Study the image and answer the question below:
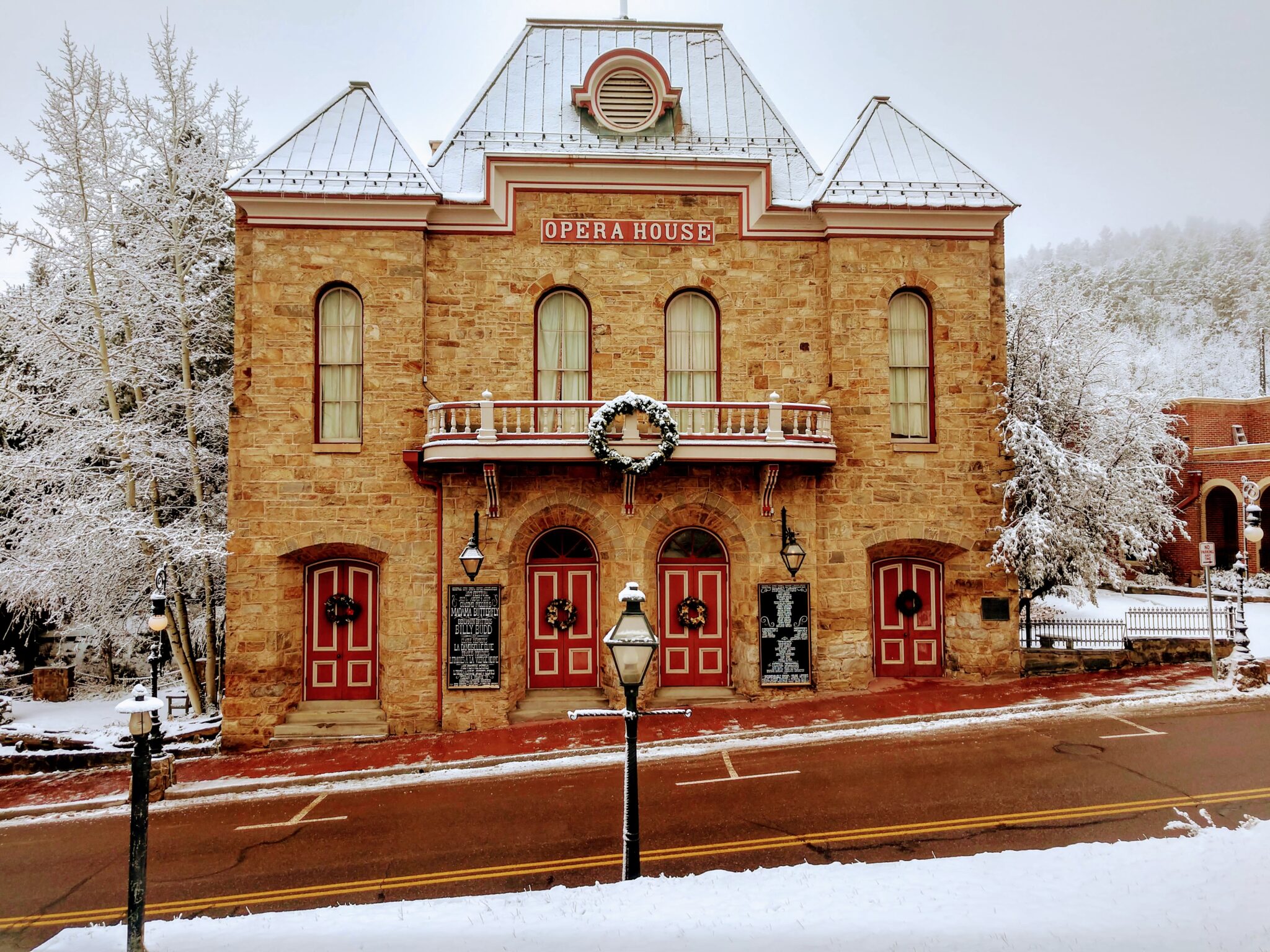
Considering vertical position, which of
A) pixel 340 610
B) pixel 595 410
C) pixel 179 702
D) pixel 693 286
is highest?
pixel 693 286

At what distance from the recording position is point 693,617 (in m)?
14.5

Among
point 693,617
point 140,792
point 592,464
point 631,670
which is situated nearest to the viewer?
point 631,670

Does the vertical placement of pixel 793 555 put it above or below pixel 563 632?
above

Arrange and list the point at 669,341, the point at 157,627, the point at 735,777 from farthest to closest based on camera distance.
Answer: the point at 669,341 < the point at 735,777 < the point at 157,627

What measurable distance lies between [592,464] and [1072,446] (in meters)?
13.2

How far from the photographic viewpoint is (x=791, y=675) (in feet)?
46.4

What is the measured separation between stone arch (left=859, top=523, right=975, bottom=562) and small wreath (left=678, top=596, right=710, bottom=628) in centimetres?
345

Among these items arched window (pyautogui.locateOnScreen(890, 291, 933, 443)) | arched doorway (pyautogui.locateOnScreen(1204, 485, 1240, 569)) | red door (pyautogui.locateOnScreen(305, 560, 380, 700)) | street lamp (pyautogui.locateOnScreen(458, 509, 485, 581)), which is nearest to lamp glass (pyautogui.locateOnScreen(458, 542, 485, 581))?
street lamp (pyautogui.locateOnScreen(458, 509, 485, 581))

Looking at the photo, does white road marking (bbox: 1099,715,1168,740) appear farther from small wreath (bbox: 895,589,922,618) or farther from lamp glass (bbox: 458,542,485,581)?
lamp glass (bbox: 458,542,485,581)

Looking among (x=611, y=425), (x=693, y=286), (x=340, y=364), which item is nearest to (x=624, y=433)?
(x=611, y=425)

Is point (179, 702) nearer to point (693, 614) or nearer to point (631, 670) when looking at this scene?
point (693, 614)

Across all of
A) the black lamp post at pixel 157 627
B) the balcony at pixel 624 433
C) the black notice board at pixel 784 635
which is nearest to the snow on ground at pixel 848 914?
the black lamp post at pixel 157 627

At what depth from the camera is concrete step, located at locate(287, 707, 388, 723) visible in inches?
541

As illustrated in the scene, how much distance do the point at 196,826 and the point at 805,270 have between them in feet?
46.7
